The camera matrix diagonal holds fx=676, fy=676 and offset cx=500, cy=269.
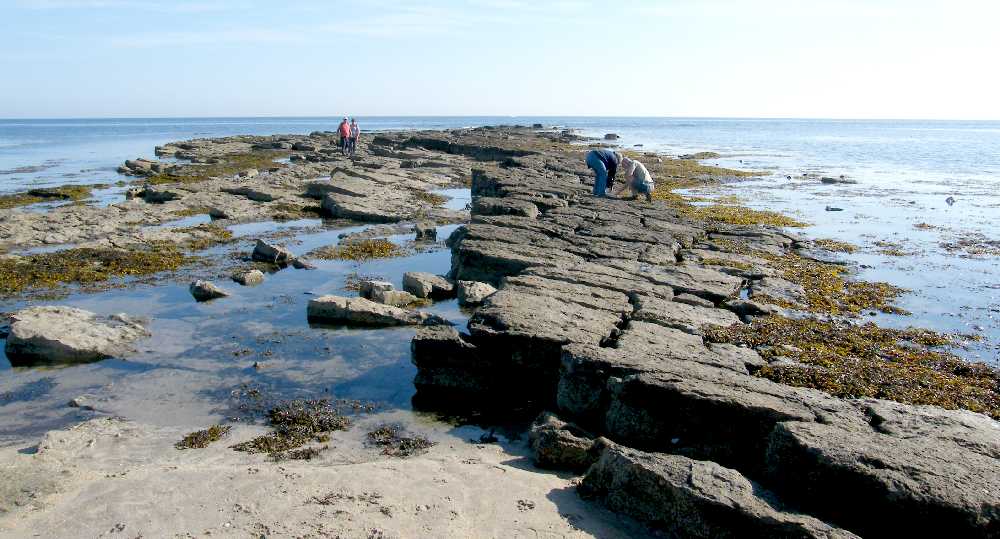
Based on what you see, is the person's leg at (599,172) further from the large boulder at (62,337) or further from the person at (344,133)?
the person at (344,133)

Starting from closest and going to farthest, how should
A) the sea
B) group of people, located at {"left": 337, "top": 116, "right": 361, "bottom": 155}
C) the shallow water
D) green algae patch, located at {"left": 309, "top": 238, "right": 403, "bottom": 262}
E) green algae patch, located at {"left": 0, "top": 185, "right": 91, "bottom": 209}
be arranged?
1. the shallow water
2. the sea
3. green algae patch, located at {"left": 309, "top": 238, "right": 403, "bottom": 262}
4. green algae patch, located at {"left": 0, "top": 185, "right": 91, "bottom": 209}
5. group of people, located at {"left": 337, "top": 116, "right": 361, "bottom": 155}

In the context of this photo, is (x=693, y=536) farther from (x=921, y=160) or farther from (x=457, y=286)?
(x=921, y=160)

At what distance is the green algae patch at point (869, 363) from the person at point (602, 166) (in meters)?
8.92

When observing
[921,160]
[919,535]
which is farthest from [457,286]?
[921,160]

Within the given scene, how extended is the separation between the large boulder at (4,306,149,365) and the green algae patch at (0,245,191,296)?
3.03m

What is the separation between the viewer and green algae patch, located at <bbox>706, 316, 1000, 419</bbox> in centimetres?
664

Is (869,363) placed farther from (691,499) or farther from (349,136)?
(349,136)

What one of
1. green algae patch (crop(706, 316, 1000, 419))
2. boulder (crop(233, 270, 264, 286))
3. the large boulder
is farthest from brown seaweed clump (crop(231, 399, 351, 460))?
boulder (crop(233, 270, 264, 286))

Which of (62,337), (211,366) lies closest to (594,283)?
(211,366)

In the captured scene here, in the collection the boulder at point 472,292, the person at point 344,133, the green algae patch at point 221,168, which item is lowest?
the boulder at point 472,292

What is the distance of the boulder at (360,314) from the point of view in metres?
9.07

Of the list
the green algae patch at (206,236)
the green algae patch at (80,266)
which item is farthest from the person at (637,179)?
the green algae patch at (80,266)

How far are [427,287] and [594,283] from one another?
2892 mm

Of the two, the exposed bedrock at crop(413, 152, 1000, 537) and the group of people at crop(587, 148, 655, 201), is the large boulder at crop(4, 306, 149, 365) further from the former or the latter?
the group of people at crop(587, 148, 655, 201)
